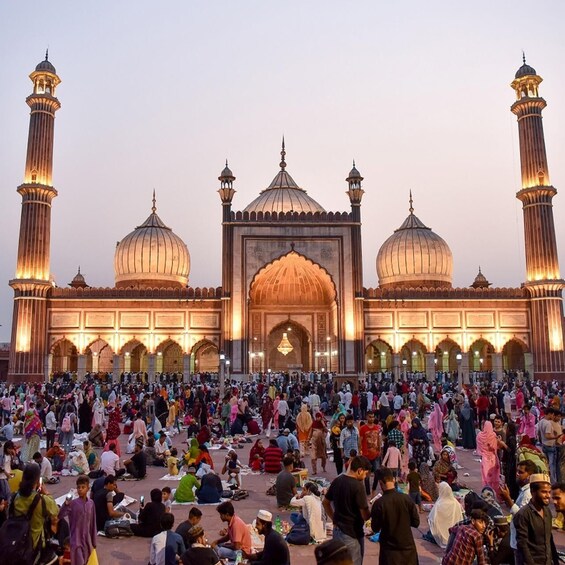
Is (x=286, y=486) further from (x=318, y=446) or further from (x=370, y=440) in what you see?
(x=318, y=446)

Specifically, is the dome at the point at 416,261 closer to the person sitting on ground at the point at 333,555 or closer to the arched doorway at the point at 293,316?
the arched doorway at the point at 293,316

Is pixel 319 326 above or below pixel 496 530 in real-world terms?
above

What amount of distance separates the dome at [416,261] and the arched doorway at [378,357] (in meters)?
4.49

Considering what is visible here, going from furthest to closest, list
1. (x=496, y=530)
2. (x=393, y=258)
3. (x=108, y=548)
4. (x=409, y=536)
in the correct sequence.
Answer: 1. (x=393, y=258)
2. (x=108, y=548)
3. (x=496, y=530)
4. (x=409, y=536)

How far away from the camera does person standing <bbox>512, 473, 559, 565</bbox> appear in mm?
3561

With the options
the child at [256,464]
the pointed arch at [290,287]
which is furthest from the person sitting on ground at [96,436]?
the pointed arch at [290,287]

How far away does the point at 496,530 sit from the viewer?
191 inches

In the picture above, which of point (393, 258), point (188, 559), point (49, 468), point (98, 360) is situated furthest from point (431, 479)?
point (393, 258)

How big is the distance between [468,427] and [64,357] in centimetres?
2541

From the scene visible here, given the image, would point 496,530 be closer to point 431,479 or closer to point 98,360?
point 431,479

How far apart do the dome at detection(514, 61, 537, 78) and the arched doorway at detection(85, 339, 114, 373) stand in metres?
25.3

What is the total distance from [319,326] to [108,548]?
26343mm

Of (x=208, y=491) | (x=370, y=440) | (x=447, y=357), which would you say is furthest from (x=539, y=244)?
(x=208, y=491)

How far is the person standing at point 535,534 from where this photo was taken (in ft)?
11.7
